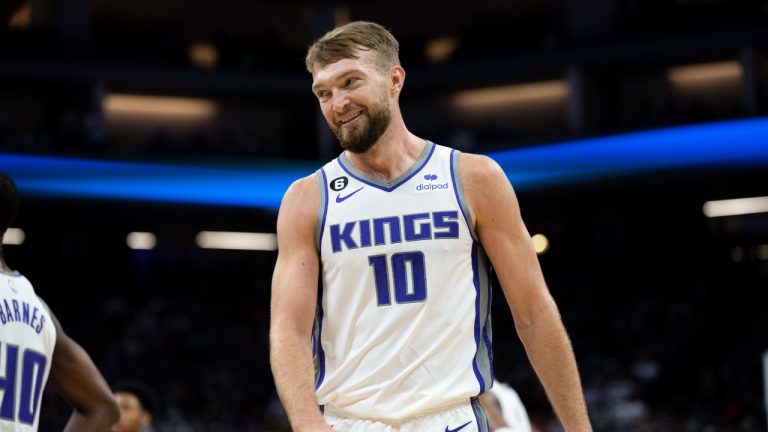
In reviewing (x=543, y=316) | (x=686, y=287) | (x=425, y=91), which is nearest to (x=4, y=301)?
(x=543, y=316)

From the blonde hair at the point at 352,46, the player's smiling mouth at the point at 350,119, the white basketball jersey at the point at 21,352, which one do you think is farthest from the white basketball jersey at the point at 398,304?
the white basketball jersey at the point at 21,352

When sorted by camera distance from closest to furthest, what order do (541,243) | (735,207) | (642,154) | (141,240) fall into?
1. (642,154)
2. (735,207)
3. (541,243)
4. (141,240)

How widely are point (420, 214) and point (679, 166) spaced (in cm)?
2032

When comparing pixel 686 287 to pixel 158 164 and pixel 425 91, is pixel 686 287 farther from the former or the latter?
pixel 158 164

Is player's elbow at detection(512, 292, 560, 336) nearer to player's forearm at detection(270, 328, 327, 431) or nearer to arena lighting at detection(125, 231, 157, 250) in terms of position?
player's forearm at detection(270, 328, 327, 431)

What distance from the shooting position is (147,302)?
27375 mm

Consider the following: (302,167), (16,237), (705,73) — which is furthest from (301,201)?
(16,237)

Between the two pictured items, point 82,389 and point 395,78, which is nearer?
point 395,78

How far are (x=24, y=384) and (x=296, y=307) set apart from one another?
4.49 ft

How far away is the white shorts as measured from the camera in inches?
142

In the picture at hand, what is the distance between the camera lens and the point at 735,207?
28.2m

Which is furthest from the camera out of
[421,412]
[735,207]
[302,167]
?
[735,207]

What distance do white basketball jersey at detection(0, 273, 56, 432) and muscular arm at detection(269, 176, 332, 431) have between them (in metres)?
1.25

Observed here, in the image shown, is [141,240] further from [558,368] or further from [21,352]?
[558,368]
